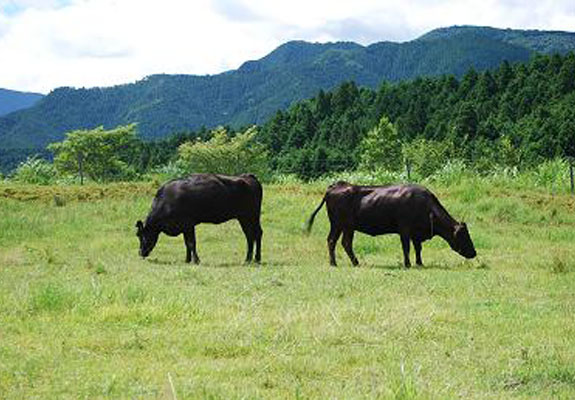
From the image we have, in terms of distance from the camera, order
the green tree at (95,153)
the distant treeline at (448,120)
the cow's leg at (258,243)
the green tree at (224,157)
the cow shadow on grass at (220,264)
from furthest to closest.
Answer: the green tree at (95,153) < the green tree at (224,157) < the distant treeline at (448,120) < the cow's leg at (258,243) < the cow shadow on grass at (220,264)

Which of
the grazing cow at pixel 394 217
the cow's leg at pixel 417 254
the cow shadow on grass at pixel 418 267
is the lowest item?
the cow shadow on grass at pixel 418 267

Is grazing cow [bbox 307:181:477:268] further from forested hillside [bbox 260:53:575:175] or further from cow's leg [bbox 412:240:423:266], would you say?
forested hillside [bbox 260:53:575:175]

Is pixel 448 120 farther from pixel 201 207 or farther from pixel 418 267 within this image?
pixel 418 267

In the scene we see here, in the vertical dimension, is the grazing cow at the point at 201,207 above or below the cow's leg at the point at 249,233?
above

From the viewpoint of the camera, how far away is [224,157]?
78500mm

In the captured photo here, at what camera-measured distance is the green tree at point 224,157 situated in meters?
75.1

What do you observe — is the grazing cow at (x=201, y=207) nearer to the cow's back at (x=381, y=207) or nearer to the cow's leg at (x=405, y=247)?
the cow's back at (x=381, y=207)

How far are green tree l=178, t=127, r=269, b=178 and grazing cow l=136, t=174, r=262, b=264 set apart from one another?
5465 cm

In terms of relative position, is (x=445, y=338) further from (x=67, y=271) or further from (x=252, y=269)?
(x=67, y=271)

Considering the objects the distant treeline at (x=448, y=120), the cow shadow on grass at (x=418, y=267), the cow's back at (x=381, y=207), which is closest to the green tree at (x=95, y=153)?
the distant treeline at (x=448, y=120)

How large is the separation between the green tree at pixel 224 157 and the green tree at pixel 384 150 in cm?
1041

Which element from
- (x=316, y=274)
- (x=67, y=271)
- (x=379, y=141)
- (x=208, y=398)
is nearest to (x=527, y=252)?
(x=316, y=274)

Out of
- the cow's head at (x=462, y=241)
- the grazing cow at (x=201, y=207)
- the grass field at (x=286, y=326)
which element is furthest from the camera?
the grazing cow at (x=201, y=207)

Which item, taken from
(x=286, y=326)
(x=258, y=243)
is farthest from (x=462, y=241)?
(x=286, y=326)
